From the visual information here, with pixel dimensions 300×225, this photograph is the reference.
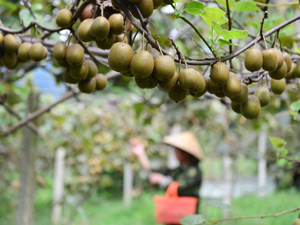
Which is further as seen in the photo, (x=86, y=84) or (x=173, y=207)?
(x=173, y=207)

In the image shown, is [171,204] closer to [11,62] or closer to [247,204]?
[11,62]

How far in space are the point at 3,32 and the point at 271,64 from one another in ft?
2.17

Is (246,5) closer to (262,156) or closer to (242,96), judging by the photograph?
(242,96)

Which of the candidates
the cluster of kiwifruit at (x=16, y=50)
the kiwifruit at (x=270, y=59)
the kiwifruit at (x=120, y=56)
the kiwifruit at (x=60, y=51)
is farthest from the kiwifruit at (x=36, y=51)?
the kiwifruit at (x=270, y=59)

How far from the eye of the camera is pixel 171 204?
2.66m

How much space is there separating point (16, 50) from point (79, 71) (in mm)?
Result: 218

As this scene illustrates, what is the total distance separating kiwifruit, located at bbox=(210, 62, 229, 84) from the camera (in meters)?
0.75

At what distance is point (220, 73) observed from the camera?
752 mm

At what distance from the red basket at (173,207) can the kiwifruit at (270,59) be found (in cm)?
196

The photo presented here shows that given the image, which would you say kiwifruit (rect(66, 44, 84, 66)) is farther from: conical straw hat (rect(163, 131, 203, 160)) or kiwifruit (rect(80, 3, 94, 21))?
conical straw hat (rect(163, 131, 203, 160))

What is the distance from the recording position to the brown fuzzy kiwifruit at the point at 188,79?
0.74 m

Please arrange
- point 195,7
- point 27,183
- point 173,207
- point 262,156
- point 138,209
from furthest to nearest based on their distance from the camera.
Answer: point 262,156, point 138,209, point 173,207, point 27,183, point 195,7

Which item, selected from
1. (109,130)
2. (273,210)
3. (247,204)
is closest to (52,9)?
(109,130)

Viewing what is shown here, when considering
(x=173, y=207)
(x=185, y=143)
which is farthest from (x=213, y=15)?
(x=185, y=143)
